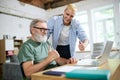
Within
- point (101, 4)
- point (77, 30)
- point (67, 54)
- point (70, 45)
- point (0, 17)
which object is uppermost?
point (101, 4)

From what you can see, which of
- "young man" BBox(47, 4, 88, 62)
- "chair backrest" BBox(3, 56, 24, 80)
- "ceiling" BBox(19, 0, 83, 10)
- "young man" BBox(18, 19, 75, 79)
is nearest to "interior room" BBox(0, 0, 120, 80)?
"ceiling" BBox(19, 0, 83, 10)

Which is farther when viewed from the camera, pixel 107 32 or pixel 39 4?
pixel 39 4

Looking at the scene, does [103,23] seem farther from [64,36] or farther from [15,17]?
[64,36]

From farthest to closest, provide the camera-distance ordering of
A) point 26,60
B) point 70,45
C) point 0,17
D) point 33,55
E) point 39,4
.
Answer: point 39,4 → point 0,17 → point 70,45 → point 33,55 → point 26,60

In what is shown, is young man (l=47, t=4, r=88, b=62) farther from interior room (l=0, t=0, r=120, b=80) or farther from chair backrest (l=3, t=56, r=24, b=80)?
interior room (l=0, t=0, r=120, b=80)

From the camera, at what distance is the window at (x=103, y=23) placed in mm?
5927

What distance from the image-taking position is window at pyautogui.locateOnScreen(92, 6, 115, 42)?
5.93 metres

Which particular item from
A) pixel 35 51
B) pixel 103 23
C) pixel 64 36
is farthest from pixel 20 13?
pixel 35 51

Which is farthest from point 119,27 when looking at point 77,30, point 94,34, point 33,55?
point 33,55

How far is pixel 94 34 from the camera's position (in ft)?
20.2

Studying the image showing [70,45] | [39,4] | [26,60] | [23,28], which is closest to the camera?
[26,60]

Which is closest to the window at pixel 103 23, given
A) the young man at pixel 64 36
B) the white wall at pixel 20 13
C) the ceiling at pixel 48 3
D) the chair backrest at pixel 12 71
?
the white wall at pixel 20 13

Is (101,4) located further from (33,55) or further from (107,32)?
(33,55)

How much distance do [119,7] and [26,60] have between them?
5197mm
